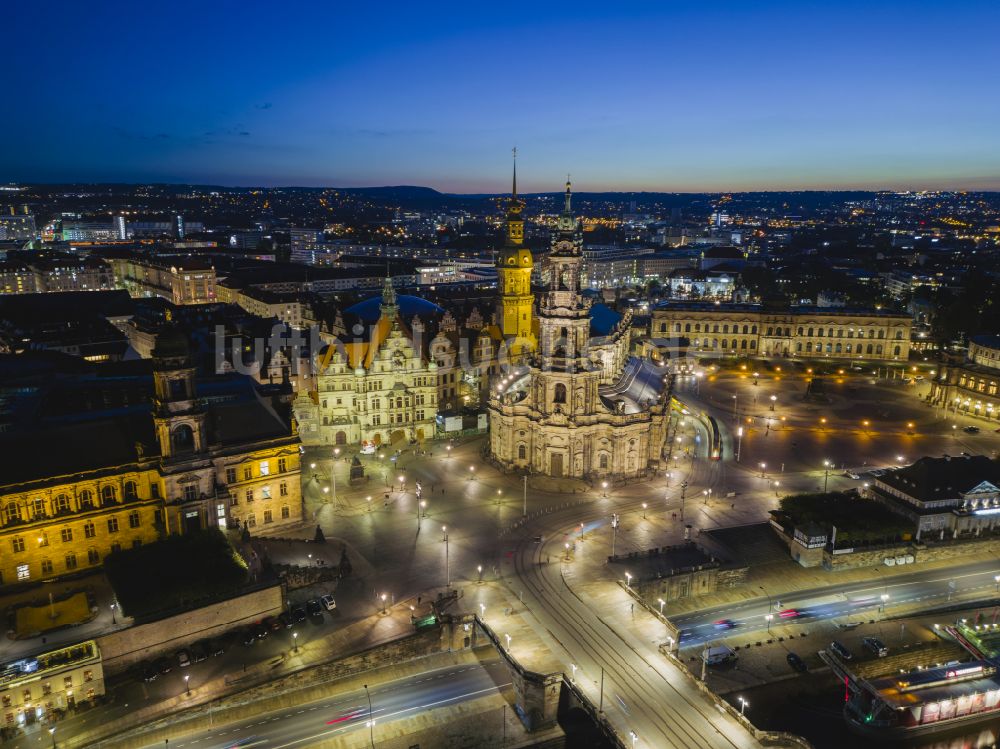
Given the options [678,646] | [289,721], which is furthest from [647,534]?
[289,721]

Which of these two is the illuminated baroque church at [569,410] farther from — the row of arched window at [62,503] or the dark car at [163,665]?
the dark car at [163,665]

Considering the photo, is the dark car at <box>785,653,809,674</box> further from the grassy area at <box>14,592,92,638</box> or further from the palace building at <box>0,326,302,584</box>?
the grassy area at <box>14,592,92,638</box>

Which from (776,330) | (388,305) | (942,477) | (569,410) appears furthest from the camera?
(776,330)

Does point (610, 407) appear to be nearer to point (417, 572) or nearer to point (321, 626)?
point (417, 572)

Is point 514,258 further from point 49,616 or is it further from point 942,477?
point 49,616

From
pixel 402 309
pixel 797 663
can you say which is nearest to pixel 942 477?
pixel 797 663

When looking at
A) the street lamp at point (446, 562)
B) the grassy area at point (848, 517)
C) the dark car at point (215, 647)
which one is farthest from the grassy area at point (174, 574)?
the grassy area at point (848, 517)
